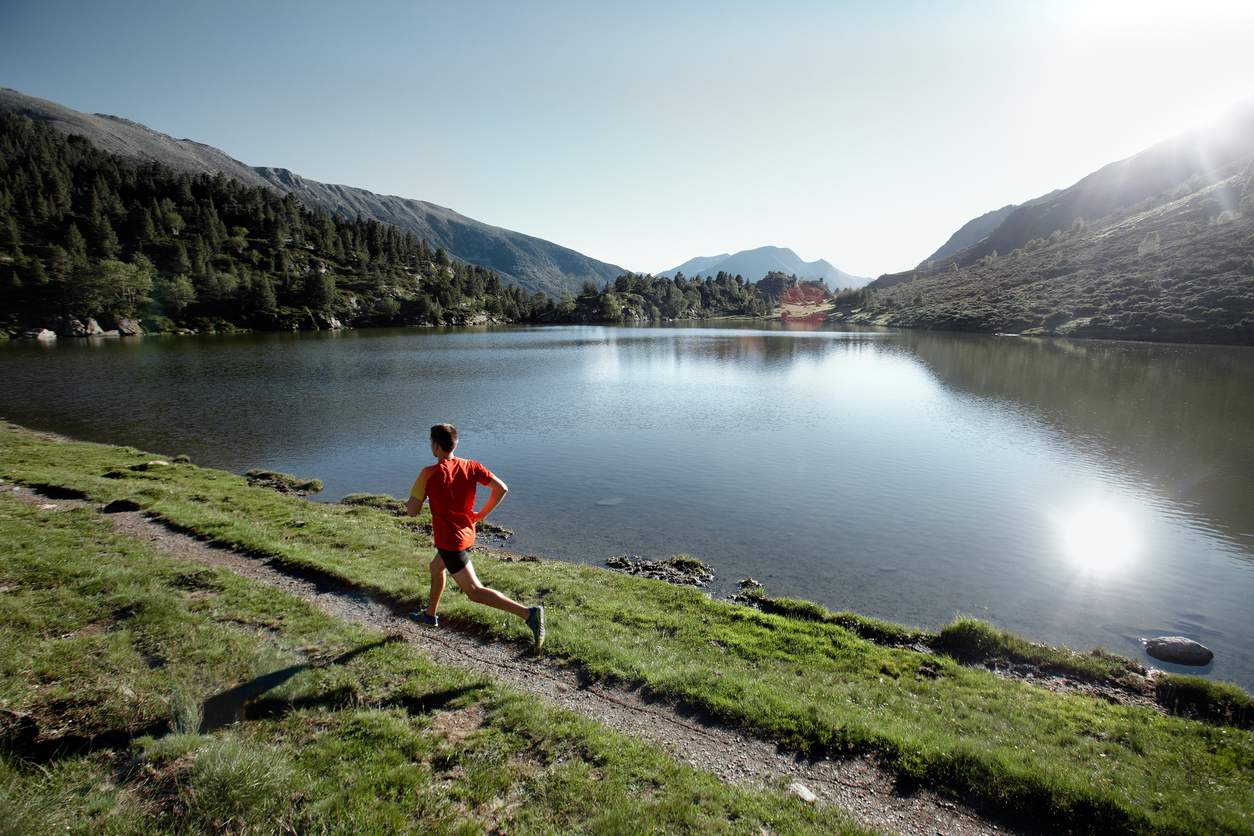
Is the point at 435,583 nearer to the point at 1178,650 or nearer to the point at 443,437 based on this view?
the point at 443,437

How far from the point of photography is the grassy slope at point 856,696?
8281mm

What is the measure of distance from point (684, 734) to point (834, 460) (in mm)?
27387

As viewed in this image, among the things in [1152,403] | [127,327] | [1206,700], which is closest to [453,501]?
[1206,700]

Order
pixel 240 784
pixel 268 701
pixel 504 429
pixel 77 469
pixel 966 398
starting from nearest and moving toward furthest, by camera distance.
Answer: pixel 240 784
pixel 268 701
pixel 77 469
pixel 504 429
pixel 966 398

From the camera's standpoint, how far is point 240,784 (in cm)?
600

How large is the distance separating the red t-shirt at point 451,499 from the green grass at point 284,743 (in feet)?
7.71

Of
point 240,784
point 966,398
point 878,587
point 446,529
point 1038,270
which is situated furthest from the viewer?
point 1038,270

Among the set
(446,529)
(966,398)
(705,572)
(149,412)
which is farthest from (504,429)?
(966,398)

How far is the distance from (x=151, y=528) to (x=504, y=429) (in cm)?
2493

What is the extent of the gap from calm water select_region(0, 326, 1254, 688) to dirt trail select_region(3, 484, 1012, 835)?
9127mm

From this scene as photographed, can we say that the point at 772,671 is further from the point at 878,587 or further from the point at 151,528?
the point at 151,528

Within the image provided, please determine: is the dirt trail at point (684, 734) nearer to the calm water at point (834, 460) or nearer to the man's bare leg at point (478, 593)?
the man's bare leg at point (478, 593)

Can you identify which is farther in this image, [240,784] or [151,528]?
[151,528]

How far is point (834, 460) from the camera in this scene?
111 ft
